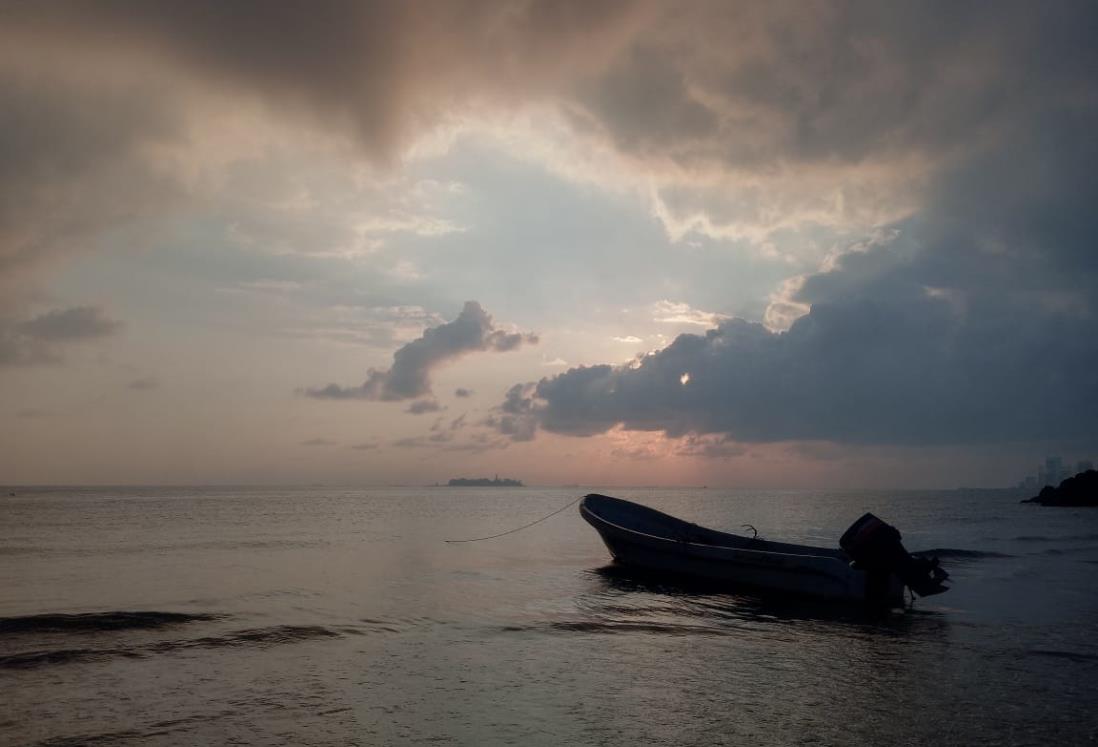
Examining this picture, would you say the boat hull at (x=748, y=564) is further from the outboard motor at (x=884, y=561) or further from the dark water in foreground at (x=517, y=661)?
the dark water in foreground at (x=517, y=661)

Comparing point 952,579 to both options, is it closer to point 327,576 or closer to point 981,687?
point 981,687

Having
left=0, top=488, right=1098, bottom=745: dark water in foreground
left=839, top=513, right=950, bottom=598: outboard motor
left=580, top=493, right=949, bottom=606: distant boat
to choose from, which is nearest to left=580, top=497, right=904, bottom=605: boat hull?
left=580, top=493, right=949, bottom=606: distant boat

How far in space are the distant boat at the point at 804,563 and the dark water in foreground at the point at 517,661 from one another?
2.78 ft

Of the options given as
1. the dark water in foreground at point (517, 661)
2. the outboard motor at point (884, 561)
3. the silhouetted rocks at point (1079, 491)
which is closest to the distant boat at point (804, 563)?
the outboard motor at point (884, 561)

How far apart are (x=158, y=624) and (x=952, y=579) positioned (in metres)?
28.3

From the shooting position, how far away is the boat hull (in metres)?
20.9

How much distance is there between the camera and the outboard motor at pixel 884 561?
1984 cm

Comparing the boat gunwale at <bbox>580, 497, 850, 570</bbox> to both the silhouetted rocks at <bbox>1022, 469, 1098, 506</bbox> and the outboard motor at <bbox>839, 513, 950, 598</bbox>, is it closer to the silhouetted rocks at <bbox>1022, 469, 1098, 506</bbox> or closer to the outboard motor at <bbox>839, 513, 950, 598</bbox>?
the outboard motor at <bbox>839, 513, 950, 598</bbox>

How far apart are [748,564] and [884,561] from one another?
433 centimetres

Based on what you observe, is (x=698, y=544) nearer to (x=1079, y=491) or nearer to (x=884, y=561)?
(x=884, y=561)

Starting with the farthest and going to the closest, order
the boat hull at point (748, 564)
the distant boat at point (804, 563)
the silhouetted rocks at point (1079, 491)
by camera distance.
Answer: the silhouetted rocks at point (1079, 491)
the boat hull at point (748, 564)
the distant boat at point (804, 563)

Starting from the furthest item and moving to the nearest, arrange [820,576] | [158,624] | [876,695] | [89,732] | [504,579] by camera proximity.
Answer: [504,579] < [820,576] < [158,624] < [876,695] < [89,732]

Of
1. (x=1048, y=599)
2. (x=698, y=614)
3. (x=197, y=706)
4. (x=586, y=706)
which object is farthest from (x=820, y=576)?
(x=197, y=706)

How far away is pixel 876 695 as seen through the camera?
11.7m
